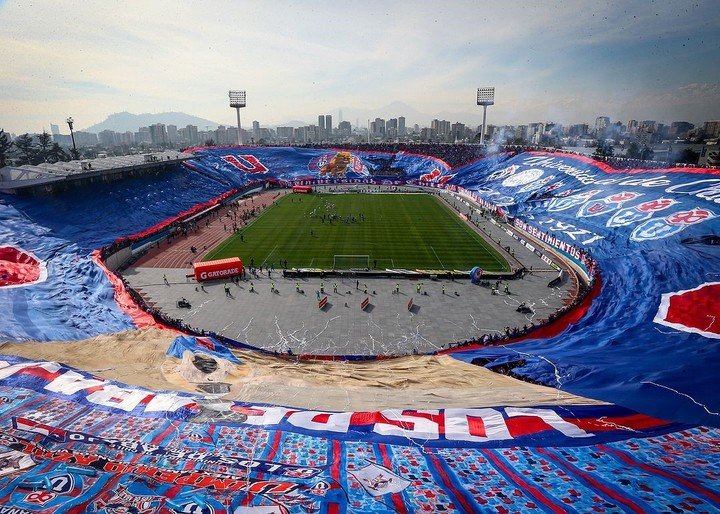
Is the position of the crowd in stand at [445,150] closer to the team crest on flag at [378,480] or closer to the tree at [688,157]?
the tree at [688,157]

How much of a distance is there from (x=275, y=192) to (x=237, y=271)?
45.8 metres

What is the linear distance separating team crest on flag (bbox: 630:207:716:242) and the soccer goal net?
21.1 metres

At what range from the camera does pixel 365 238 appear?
140 feet

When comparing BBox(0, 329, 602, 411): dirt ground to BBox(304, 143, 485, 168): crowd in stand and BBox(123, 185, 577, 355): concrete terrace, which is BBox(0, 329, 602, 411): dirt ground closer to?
BBox(123, 185, 577, 355): concrete terrace

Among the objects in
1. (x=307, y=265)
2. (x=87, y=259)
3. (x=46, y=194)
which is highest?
(x=46, y=194)

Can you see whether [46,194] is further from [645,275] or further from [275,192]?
[645,275]

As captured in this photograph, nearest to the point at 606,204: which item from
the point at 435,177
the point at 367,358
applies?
the point at 367,358

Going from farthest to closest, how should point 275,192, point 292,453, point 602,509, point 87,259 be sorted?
point 275,192
point 87,259
point 292,453
point 602,509

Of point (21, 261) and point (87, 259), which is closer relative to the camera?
point (21, 261)

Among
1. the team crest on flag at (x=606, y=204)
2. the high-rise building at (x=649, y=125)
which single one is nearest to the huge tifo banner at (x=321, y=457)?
the team crest on flag at (x=606, y=204)

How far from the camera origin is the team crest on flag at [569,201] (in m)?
43.4

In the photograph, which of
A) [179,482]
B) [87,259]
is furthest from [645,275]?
[87,259]

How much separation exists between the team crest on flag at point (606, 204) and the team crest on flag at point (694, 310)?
1933 cm

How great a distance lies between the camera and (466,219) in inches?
2032
